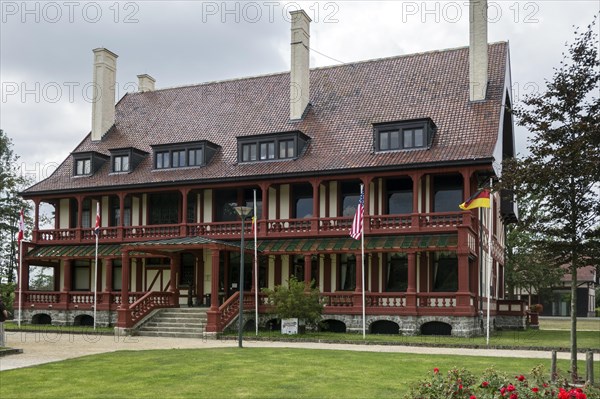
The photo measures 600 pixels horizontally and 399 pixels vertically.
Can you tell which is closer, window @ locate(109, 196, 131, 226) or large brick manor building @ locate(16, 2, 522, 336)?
large brick manor building @ locate(16, 2, 522, 336)

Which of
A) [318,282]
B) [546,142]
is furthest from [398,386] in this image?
[318,282]

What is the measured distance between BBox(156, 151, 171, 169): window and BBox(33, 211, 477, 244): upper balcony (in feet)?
11.5

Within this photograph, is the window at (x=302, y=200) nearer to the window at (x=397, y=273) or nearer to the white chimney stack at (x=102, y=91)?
the window at (x=397, y=273)

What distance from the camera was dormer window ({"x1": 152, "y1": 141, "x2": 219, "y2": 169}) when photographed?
36.6 meters

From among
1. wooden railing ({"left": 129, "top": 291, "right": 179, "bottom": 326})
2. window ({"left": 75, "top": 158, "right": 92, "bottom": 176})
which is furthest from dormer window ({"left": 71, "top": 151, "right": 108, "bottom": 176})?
wooden railing ({"left": 129, "top": 291, "right": 179, "bottom": 326})

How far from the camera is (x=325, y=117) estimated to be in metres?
36.7

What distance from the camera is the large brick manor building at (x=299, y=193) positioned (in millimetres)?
30188

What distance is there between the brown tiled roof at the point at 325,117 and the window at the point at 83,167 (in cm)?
51

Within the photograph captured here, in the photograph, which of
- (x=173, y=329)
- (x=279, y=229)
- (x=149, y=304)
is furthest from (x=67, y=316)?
(x=279, y=229)

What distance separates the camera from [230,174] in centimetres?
3459

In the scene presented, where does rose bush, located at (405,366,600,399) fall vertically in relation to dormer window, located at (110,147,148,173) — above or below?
below

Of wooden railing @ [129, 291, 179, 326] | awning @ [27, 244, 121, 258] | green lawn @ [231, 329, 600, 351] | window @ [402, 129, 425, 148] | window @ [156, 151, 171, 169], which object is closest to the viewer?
green lawn @ [231, 329, 600, 351]

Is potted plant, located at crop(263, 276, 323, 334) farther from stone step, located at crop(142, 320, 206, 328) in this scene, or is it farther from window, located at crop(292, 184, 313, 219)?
window, located at crop(292, 184, 313, 219)

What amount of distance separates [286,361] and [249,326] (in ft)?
45.9
